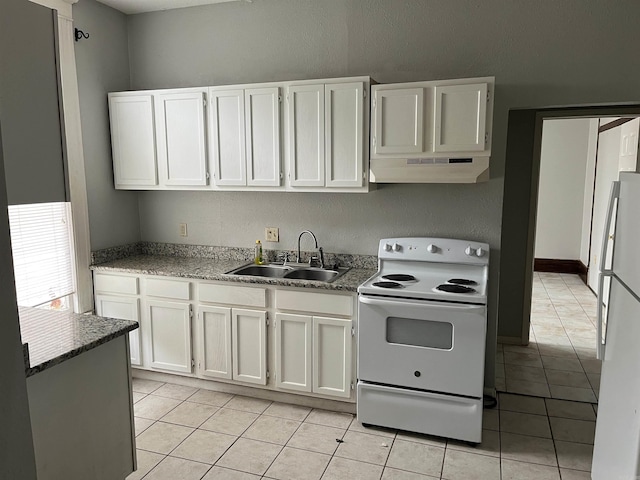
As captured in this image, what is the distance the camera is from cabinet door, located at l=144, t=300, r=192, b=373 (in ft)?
11.4

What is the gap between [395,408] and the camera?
2.95m

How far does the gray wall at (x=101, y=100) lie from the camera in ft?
11.7

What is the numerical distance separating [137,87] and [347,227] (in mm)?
2095

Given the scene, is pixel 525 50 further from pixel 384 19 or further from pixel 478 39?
pixel 384 19

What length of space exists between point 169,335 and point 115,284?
0.56m

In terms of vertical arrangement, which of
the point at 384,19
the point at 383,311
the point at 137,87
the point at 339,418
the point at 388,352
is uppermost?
the point at 384,19

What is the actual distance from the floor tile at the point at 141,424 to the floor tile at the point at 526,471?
83.0 inches

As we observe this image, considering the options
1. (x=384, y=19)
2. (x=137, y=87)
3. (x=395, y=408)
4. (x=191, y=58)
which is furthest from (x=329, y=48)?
(x=395, y=408)

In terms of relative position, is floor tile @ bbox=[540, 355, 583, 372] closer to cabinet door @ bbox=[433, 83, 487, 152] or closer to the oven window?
the oven window

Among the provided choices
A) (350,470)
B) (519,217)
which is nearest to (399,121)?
(519,217)

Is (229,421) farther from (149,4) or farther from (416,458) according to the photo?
(149,4)

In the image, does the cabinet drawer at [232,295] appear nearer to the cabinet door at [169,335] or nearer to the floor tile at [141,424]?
the cabinet door at [169,335]

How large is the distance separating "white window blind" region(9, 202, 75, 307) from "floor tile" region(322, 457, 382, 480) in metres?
2.19

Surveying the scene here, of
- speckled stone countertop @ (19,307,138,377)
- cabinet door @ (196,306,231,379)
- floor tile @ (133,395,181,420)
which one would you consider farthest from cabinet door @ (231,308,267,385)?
speckled stone countertop @ (19,307,138,377)
